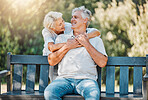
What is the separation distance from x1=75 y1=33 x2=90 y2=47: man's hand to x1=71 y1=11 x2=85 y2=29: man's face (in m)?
0.16

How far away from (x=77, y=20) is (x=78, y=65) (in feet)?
1.99

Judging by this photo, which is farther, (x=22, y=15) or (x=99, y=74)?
(x=22, y=15)

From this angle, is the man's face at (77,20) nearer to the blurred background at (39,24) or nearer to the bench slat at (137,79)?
the bench slat at (137,79)

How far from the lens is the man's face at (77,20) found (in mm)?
3512

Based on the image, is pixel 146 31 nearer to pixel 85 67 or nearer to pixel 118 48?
pixel 118 48

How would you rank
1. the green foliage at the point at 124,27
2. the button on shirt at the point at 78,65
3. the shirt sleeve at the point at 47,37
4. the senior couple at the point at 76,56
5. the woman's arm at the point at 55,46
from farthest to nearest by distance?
the green foliage at the point at 124,27 < the shirt sleeve at the point at 47,37 < the woman's arm at the point at 55,46 < the button on shirt at the point at 78,65 < the senior couple at the point at 76,56

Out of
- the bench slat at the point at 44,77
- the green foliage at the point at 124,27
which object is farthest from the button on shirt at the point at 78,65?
the green foliage at the point at 124,27

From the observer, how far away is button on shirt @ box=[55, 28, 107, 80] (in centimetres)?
326

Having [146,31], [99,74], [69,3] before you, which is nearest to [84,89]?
[99,74]

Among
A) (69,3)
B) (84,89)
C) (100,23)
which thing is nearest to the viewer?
(84,89)

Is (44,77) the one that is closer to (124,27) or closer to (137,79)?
(137,79)

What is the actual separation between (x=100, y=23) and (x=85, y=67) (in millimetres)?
5009

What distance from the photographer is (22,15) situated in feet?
27.0

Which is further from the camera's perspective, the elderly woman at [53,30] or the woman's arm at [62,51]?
the elderly woman at [53,30]
